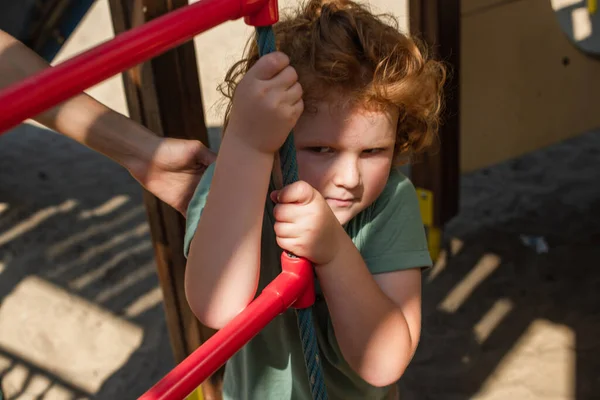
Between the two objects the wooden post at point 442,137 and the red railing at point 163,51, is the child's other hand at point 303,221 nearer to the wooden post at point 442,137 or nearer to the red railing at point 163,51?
the red railing at point 163,51

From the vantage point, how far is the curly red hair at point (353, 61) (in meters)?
0.94

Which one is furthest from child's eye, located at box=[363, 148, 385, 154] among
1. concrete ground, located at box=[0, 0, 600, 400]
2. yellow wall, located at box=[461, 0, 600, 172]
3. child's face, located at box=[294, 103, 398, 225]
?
yellow wall, located at box=[461, 0, 600, 172]

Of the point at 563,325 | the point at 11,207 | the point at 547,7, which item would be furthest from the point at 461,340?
the point at 11,207

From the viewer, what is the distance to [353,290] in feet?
2.89

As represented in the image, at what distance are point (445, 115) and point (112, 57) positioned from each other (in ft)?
7.94

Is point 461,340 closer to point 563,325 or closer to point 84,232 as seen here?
point 563,325

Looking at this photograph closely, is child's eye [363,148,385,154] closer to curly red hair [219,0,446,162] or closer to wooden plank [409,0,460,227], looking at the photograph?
curly red hair [219,0,446,162]

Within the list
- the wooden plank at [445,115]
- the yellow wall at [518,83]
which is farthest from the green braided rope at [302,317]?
the yellow wall at [518,83]

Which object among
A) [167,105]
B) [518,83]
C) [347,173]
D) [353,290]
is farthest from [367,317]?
[518,83]

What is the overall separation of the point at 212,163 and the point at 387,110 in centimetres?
32

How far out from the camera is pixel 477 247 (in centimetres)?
322

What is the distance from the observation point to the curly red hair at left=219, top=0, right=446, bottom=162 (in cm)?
94

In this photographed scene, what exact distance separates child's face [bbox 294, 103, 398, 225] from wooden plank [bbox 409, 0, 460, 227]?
1.77 meters

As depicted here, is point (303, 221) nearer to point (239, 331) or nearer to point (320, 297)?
point (239, 331)
